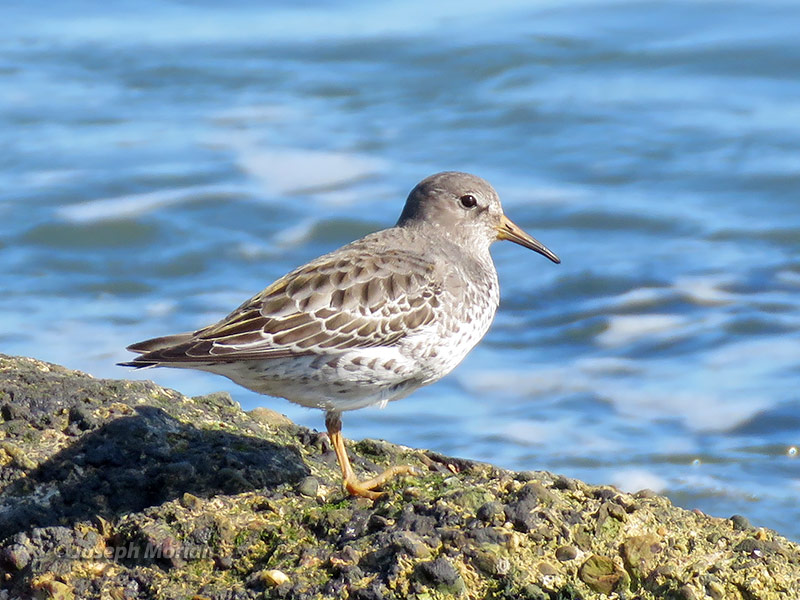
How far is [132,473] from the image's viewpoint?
17.5 ft

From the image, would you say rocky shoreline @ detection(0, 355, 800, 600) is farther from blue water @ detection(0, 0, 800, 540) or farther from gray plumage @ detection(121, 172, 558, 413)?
blue water @ detection(0, 0, 800, 540)

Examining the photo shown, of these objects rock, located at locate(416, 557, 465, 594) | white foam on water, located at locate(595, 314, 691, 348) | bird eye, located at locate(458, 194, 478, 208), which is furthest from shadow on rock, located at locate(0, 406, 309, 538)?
white foam on water, located at locate(595, 314, 691, 348)

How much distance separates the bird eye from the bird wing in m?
0.85

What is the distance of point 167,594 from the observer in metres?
4.62

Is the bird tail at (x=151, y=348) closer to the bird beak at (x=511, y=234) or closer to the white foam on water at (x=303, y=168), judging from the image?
the bird beak at (x=511, y=234)

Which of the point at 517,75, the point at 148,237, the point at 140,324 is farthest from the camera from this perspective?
the point at 517,75

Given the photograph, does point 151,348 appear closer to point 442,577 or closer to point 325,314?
point 325,314

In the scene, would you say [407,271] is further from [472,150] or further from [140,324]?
[472,150]

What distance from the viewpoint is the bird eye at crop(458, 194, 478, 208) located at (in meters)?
7.27

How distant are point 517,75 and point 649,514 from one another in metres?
11.8

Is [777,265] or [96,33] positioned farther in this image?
[96,33]

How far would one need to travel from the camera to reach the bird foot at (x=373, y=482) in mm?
5227

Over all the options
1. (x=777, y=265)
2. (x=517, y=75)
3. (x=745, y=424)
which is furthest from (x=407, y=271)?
(x=517, y=75)

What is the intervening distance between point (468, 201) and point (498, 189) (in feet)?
19.8
